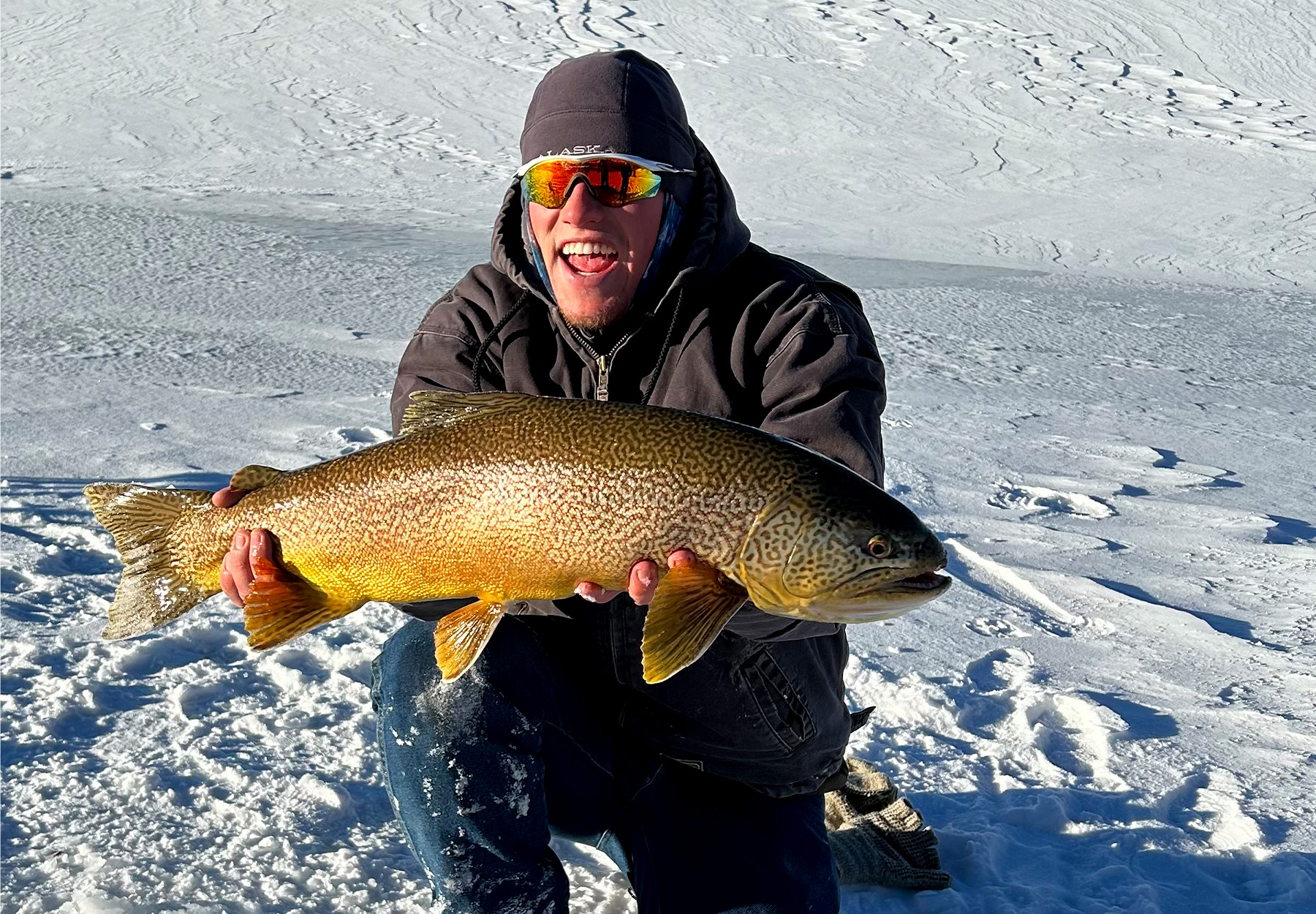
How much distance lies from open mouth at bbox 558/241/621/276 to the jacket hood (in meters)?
0.11

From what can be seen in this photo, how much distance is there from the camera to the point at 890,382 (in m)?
6.66

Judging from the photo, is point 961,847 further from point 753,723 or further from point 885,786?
point 753,723

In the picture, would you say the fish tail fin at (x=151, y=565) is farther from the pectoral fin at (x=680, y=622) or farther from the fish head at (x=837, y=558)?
the fish head at (x=837, y=558)

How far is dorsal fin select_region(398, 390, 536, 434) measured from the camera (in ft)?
7.09

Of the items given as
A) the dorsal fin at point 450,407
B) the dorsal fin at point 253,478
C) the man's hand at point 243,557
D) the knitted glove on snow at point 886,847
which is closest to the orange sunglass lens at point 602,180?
the dorsal fin at point 450,407

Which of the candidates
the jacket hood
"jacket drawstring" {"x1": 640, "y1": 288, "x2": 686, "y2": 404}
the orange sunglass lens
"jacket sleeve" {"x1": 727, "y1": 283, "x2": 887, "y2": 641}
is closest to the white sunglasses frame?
the orange sunglass lens

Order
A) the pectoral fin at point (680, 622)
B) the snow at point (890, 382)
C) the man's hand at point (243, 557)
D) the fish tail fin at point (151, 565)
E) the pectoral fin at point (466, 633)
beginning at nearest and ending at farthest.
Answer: the pectoral fin at point (680, 622) < the pectoral fin at point (466, 633) < the man's hand at point (243, 557) < the fish tail fin at point (151, 565) < the snow at point (890, 382)

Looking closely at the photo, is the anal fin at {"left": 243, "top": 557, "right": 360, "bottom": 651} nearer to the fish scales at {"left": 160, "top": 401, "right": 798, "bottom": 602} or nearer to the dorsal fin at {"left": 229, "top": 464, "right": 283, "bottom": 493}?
the fish scales at {"left": 160, "top": 401, "right": 798, "bottom": 602}

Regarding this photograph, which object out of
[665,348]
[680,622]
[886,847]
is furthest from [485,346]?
[886,847]

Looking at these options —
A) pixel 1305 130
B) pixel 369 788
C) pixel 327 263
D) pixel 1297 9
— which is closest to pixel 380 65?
pixel 327 263

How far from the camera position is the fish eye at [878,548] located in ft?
6.40

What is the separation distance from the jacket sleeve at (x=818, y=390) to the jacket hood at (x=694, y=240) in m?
0.18

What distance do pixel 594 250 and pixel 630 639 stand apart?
78 cm

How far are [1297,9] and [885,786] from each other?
18.6 metres
